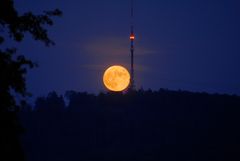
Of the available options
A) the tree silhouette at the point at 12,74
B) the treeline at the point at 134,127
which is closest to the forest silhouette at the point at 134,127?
the treeline at the point at 134,127

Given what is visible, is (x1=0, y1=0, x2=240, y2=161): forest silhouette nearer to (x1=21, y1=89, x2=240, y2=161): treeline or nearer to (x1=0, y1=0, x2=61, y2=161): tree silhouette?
(x1=21, y1=89, x2=240, y2=161): treeline

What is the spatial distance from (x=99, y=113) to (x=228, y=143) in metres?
40.2

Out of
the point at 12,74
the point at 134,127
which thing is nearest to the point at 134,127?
the point at 134,127

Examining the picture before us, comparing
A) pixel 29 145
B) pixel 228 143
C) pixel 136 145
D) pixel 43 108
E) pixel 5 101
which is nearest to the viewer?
pixel 5 101

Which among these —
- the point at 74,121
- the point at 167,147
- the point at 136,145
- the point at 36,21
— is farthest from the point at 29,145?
the point at 36,21

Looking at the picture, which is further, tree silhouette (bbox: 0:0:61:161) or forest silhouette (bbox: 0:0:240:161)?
forest silhouette (bbox: 0:0:240:161)

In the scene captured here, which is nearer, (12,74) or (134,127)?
(12,74)

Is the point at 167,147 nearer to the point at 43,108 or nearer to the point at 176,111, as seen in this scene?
the point at 176,111

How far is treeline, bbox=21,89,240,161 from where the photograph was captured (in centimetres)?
12238

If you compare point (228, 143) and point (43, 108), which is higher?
point (43, 108)

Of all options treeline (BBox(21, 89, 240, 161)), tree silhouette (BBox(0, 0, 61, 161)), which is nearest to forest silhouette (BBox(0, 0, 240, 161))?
treeline (BBox(21, 89, 240, 161))

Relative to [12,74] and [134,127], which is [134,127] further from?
[12,74]

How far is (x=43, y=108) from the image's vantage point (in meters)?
161

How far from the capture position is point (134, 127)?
139500 mm
